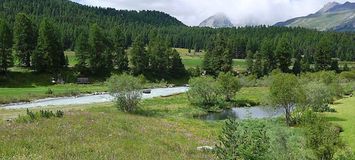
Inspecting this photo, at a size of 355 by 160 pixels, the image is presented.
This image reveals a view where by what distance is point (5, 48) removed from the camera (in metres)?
98.9

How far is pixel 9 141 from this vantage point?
18719mm

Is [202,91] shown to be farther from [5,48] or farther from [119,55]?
[5,48]

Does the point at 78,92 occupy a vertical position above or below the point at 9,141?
below

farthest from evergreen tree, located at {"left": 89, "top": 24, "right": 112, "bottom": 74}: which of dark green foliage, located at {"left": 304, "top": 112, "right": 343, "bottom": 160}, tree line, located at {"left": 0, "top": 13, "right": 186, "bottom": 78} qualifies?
dark green foliage, located at {"left": 304, "top": 112, "right": 343, "bottom": 160}

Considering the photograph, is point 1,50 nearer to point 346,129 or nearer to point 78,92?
point 78,92

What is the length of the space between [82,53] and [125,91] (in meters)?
54.8

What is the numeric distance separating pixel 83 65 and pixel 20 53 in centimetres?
1599

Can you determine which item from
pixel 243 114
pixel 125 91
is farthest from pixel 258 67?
pixel 125 91

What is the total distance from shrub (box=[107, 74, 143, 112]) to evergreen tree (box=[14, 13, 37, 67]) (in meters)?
51.3

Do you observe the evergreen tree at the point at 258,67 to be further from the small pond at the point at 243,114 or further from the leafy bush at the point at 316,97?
the leafy bush at the point at 316,97

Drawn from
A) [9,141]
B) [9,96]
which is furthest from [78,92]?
[9,141]

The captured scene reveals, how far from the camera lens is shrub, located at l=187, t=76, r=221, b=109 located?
3270 inches

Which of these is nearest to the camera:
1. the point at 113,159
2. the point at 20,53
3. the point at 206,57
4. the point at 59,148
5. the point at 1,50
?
the point at 113,159

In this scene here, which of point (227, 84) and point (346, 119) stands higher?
point (227, 84)
